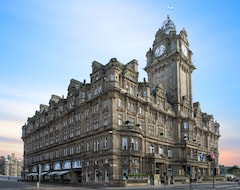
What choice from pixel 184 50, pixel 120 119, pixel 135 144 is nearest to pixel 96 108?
pixel 120 119

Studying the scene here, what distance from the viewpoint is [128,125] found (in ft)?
197

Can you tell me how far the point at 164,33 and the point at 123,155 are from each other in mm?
44694

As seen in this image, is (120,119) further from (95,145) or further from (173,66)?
(173,66)

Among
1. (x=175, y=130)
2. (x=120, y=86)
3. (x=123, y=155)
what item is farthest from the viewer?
(x=175, y=130)

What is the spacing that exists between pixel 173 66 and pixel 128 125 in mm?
30460

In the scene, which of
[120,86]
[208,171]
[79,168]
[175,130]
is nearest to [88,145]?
[79,168]

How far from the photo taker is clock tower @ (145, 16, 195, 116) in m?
83.0

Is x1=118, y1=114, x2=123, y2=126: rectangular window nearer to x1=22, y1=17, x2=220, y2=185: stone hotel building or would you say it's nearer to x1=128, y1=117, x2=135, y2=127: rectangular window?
x1=22, y1=17, x2=220, y2=185: stone hotel building

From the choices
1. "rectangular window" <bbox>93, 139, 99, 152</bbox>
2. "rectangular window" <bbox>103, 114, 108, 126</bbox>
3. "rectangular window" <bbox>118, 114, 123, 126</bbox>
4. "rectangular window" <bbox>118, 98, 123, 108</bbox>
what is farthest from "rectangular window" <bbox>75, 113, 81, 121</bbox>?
"rectangular window" <bbox>118, 114, 123, 126</bbox>

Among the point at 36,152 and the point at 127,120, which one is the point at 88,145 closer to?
the point at 127,120

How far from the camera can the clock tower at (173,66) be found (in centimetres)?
8300

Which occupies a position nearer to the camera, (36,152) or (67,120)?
(67,120)

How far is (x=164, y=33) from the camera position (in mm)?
88875

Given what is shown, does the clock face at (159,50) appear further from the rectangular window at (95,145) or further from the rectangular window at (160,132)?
the rectangular window at (95,145)
